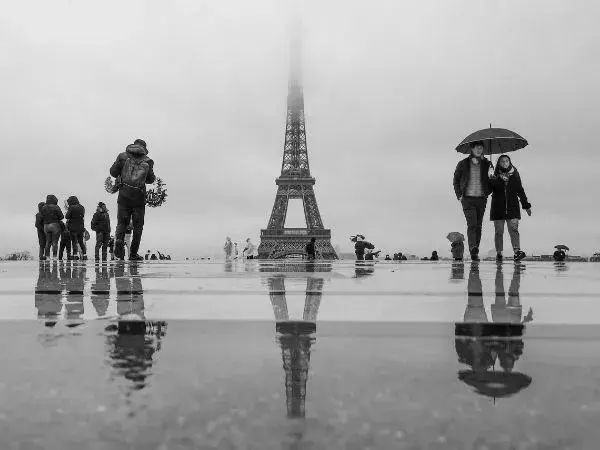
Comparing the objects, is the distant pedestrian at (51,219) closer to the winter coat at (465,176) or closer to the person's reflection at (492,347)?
the winter coat at (465,176)

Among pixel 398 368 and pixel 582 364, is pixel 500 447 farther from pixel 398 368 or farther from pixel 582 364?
pixel 582 364

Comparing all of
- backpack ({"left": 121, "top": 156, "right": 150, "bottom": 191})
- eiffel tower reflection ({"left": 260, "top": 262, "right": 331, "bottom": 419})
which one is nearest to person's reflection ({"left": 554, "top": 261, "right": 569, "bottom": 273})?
eiffel tower reflection ({"left": 260, "top": 262, "right": 331, "bottom": 419})

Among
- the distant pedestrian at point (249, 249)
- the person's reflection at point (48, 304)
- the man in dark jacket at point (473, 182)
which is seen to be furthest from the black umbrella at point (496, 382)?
the distant pedestrian at point (249, 249)

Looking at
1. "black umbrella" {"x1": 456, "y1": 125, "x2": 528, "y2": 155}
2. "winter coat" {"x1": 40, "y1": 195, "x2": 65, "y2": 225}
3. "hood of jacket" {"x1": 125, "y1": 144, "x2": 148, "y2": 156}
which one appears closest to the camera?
"hood of jacket" {"x1": 125, "y1": 144, "x2": 148, "y2": 156}

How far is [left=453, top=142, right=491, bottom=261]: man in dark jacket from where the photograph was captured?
1192 cm

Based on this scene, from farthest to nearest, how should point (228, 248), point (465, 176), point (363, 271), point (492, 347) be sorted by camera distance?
point (228, 248) → point (465, 176) → point (363, 271) → point (492, 347)

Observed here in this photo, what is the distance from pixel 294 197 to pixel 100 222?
47904 mm

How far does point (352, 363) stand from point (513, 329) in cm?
97

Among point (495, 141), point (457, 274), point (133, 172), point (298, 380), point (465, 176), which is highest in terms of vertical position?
point (495, 141)

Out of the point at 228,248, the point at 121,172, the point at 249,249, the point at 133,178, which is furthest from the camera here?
the point at 228,248

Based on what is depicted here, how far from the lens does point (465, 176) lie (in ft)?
39.3

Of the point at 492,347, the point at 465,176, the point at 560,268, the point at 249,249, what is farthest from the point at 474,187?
the point at 249,249

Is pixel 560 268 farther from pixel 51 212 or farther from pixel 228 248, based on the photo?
pixel 228 248

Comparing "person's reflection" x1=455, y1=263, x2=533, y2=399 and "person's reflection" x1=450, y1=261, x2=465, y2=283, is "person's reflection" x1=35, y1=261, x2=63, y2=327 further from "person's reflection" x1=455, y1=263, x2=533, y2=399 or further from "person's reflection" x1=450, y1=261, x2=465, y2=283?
"person's reflection" x1=450, y1=261, x2=465, y2=283
